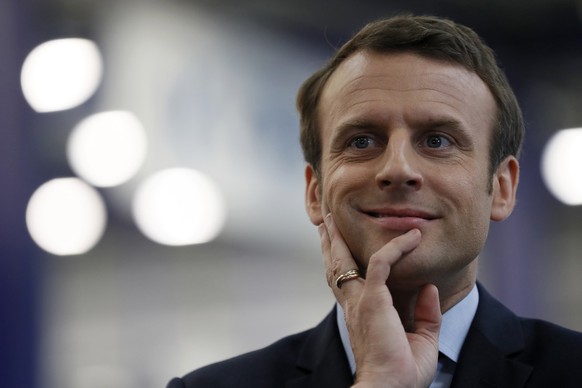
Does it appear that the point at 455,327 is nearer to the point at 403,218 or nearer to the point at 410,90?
the point at 403,218

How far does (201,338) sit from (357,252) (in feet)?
4.96

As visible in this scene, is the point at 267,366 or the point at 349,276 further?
the point at 267,366

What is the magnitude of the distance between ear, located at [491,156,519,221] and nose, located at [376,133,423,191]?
10.8 inches

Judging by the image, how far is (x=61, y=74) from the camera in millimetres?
3586

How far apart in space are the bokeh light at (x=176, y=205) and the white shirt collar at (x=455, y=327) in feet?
4.64

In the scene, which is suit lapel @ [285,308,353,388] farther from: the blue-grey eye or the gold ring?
the blue-grey eye

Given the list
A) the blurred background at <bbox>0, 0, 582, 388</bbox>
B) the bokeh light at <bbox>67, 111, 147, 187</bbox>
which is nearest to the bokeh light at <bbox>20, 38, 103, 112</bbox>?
the blurred background at <bbox>0, 0, 582, 388</bbox>

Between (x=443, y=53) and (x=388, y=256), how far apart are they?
507 mm

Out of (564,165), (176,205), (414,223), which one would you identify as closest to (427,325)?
(414,223)

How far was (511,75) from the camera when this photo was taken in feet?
12.3

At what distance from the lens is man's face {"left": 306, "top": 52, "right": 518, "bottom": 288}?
198 cm

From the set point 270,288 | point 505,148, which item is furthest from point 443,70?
point 270,288

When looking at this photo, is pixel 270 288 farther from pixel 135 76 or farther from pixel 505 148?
pixel 505 148

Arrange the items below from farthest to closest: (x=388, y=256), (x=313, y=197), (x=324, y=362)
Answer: (x=313, y=197), (x=324, y=362), (x=388, y=256)
